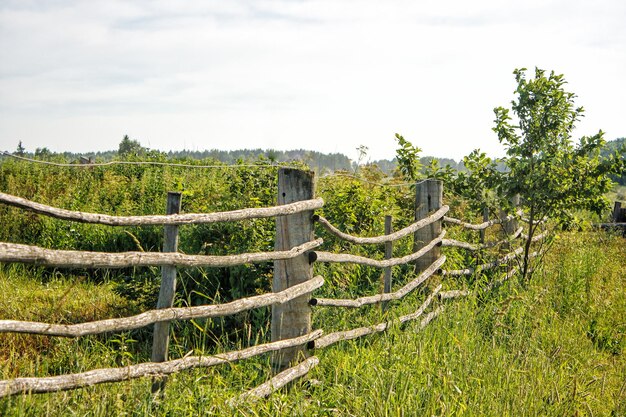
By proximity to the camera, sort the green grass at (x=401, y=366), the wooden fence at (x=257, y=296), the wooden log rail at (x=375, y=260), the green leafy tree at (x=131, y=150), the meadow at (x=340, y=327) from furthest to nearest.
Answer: the green leafy tree at (x=131, y=150) < the wooden log rail at (x=375, y=260) < the meadow at (x=340, y=327) < the green grass at (x=401, y=366) < the wooden fence at (x=257, y=296)

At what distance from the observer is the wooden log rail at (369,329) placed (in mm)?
4645

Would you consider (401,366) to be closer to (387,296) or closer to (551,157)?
(387,296)

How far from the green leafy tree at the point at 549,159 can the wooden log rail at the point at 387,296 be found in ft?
5.71

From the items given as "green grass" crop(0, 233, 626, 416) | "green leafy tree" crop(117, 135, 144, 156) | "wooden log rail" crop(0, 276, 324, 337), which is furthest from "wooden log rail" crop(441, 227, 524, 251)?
"green leafy tree" crop(117, 135, 144, 156)

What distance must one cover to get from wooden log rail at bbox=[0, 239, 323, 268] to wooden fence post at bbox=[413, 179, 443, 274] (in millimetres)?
2959

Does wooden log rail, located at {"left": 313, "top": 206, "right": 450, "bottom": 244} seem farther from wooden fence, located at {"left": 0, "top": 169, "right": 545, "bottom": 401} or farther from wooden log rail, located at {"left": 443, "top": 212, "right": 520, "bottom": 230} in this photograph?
wooden log rail, located at {"left": 443, "top": 212, "right": 520, "bottom": 230}

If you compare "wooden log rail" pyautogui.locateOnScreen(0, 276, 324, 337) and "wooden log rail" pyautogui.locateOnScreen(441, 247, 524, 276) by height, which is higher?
"wooden log rail" pyautogui.locateOnScreen(0, 276, 324, 337)

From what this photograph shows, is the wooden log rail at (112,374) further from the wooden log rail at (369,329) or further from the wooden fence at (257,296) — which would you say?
the wooden log rail at (369,329)

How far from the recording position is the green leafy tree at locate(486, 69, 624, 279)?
7.57 meters

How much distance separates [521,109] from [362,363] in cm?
475

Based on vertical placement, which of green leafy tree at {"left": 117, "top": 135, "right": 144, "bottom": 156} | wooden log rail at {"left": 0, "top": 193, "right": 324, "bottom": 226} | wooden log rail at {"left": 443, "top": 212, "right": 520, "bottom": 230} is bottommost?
wooden log rail at {"left": 443, "top": 212, "right": 520, "bottom": 230}

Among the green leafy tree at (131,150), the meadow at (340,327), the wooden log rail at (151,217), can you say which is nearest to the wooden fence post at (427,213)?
the meadow at (340,327)

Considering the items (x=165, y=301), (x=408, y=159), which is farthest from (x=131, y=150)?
(x=165, y=301)

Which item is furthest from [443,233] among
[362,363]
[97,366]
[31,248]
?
[31,248]
